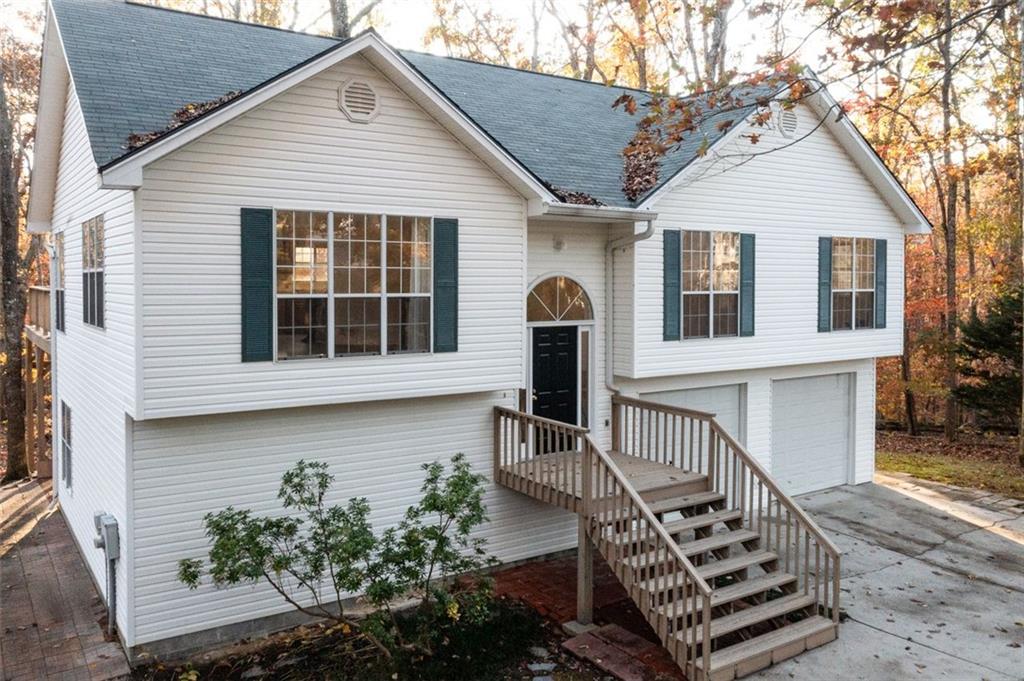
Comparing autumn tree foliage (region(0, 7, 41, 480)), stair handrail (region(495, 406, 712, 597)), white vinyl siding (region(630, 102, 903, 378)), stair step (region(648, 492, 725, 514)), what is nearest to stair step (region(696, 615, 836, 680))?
stair handrail (region(495, 406, 712, 597))

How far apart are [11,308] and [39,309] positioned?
57 cm

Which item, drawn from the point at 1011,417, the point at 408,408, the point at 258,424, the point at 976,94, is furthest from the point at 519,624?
the point at 976,94

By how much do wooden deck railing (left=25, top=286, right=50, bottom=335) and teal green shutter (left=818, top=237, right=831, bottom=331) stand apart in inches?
549

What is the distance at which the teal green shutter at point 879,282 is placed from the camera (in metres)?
13.8

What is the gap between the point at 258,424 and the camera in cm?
838

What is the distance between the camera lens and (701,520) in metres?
9.05

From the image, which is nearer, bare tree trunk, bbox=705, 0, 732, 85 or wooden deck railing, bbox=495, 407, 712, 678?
wooden deck railing, bbox=495, 407, 712, 678

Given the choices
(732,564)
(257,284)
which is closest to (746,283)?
(732,564)

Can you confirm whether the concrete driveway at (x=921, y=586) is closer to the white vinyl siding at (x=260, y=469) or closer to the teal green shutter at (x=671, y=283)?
the teal green shutter at (x=671, y=283)

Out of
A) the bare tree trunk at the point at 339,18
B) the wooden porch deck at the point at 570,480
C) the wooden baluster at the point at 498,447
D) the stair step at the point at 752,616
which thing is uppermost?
the bare tree trunk at the point at 339,18

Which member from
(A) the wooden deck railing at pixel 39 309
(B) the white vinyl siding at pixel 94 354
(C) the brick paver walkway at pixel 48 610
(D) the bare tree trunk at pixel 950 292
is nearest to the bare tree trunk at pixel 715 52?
(D) the bare tree trunk at pixel 950 292

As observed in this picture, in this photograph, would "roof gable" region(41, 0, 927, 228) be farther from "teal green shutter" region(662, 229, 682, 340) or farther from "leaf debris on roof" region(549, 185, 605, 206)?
"teal green shutter" region(662, 229, 682, 340)

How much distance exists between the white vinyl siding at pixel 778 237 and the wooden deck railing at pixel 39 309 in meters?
10.9

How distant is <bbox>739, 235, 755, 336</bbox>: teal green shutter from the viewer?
12070 millimetres
